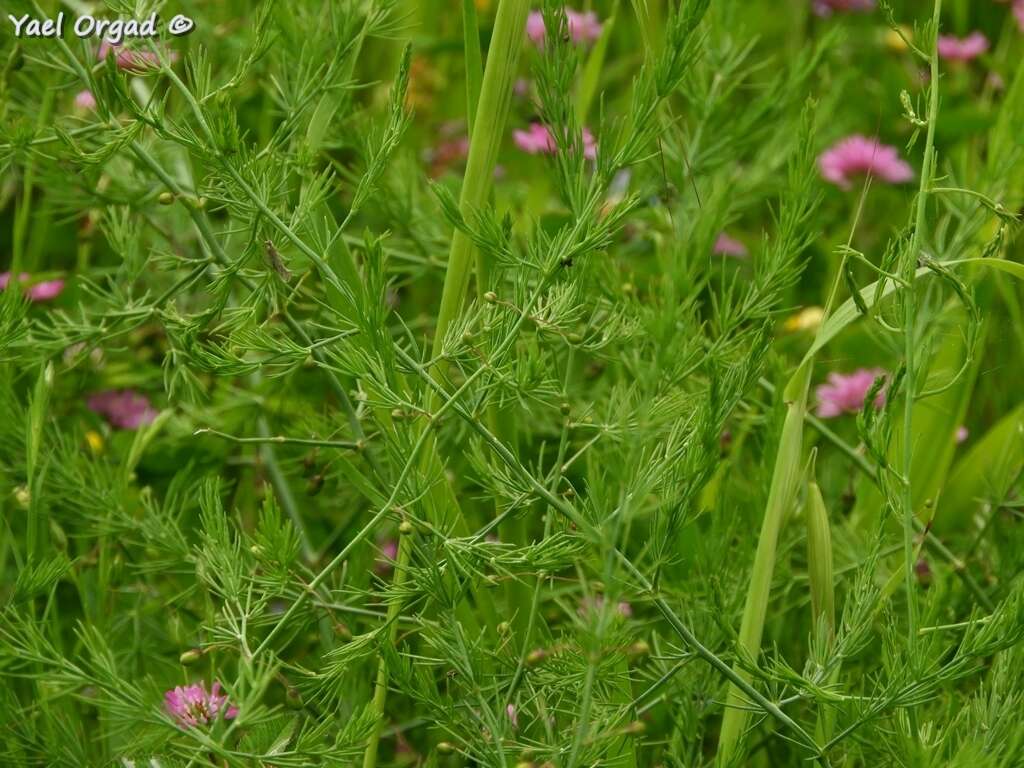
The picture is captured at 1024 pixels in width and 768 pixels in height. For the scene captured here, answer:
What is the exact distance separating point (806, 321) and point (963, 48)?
661 millimetres

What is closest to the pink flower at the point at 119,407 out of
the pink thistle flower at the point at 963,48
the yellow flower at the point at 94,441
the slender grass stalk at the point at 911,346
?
the yellow flower at the point at 94,441

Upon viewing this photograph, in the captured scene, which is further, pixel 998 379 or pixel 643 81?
pixel 998 379

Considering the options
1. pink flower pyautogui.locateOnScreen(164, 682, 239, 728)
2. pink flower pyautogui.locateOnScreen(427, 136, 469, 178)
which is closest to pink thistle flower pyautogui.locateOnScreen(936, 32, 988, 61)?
pink flower pyautogui.locateOnScreen(427, 136, 469, 178)

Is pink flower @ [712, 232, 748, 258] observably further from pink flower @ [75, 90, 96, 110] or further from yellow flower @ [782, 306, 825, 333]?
pink flower @ [75, 90, 96, 110]

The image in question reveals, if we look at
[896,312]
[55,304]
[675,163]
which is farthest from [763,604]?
[55,304]

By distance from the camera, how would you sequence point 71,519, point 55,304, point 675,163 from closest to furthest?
point 71,519
point 675,163
point 55,304

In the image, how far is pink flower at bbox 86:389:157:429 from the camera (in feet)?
3.91

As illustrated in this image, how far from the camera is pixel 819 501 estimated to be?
79cm

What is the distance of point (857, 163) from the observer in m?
1.55

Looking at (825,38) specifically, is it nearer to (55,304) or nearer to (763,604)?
(763,604)

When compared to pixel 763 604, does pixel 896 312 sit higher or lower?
higher

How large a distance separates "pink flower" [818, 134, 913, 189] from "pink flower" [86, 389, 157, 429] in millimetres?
804

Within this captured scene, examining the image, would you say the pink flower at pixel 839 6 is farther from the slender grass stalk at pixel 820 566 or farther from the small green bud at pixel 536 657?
the small green bud at pixel 536 657

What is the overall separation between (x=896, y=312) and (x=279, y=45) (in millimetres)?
517
